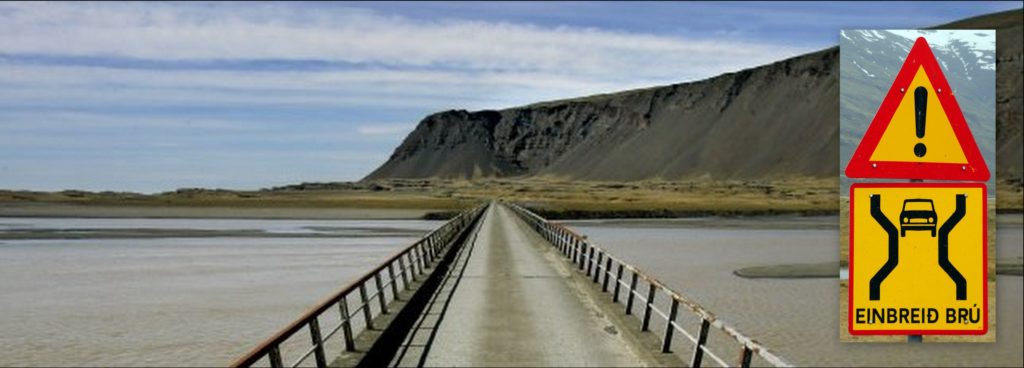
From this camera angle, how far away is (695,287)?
32594 mm

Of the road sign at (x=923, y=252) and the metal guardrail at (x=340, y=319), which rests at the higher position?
the road sign at (x=923, y=252)

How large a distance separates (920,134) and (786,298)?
2712 cm

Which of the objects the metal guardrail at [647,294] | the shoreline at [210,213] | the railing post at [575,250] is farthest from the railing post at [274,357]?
the shoreline at [210,213]

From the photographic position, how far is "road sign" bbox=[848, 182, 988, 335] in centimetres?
380

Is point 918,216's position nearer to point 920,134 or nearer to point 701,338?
point 920,134

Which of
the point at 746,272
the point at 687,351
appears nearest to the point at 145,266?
the point at 746,272

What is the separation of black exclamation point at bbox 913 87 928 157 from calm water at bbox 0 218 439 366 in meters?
15.4

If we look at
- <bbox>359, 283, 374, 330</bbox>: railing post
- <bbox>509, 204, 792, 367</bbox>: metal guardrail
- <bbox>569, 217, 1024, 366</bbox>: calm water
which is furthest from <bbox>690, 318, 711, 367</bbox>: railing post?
<bbox>359, 283, 374, 330</bbox>: railing post

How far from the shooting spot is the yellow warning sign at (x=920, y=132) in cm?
385

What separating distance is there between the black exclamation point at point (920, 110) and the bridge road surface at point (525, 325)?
1071 cm

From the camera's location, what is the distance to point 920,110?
3.94m

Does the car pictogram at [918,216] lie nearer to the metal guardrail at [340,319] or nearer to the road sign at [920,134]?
the road sign at [920,134]

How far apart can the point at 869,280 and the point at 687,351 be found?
50.0 feet

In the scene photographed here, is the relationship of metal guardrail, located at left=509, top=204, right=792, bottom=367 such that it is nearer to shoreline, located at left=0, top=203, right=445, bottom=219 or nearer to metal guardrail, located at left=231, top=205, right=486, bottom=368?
metal guardrail, located at left=231, top=205, right=486, bottom=368
